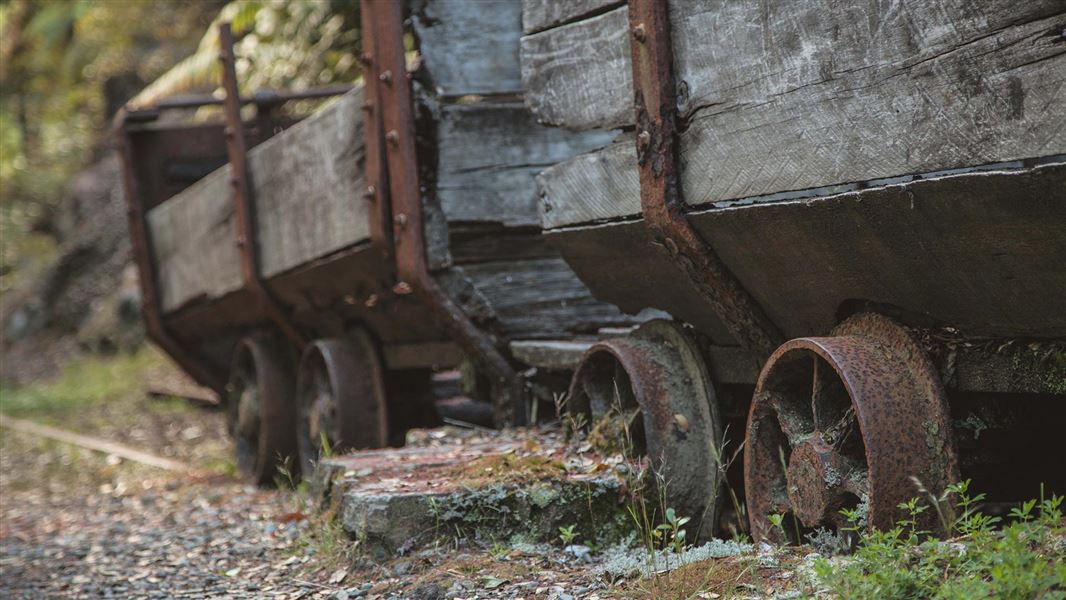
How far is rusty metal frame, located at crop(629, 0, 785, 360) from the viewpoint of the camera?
125 inches

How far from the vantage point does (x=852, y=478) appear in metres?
2.79

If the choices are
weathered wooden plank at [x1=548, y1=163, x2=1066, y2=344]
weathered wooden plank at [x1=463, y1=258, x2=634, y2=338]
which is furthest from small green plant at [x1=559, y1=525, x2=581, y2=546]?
weathered wooden plank at [x1=463, y1=258, x2=634, y2=338]

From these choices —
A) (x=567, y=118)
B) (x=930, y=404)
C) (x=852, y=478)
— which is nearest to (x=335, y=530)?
(x=567, y=118)

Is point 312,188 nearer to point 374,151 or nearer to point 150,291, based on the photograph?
point 374,151

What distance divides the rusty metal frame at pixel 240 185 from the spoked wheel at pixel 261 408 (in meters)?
0.50

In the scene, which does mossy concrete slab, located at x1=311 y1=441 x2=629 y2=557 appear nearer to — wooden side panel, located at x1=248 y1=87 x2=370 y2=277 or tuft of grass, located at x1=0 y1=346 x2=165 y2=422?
wooden side panel, located at x1=248 y1=87 x2=370 y2=277

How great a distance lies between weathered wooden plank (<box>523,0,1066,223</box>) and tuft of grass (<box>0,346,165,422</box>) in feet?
31.2

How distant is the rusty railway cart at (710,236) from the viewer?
237cm

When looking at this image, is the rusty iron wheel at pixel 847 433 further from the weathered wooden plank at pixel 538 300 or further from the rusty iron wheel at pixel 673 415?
the weathered wooden plank at pixel 538 300

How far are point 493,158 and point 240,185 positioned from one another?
1944mm

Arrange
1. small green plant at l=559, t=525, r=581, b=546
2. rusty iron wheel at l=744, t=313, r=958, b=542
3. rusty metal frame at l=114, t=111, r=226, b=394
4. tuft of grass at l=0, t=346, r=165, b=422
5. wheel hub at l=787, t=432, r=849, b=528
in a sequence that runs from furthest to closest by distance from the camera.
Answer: tuft of grass at l=0, t=346, r=165, b=422
rusty metal frame at l=114, t=111, r=226, b=394
small green plant at l=559, t=525, r=581, b=546
wheel hub at l=787, t=432, r=849, b=528
rusty iron wheel at l=744, t=313, r=958, b=542

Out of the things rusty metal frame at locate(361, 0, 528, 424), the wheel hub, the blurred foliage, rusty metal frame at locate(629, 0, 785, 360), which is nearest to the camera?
the wheel hub

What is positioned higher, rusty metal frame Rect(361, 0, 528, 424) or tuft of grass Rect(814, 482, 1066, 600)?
rusty metal frame Rect(361, 0, 528, 424)

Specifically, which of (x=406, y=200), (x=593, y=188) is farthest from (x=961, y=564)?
(x=406, y=200)
